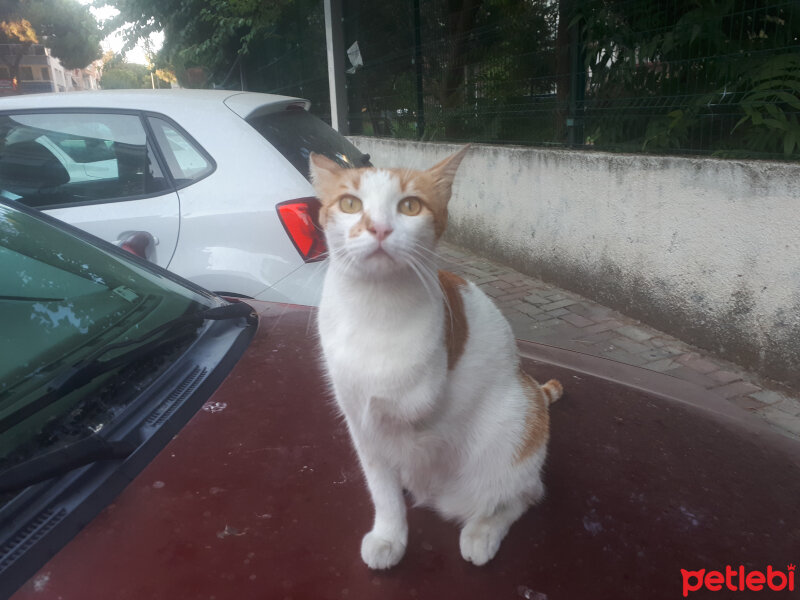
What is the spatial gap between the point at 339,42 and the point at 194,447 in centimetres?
874

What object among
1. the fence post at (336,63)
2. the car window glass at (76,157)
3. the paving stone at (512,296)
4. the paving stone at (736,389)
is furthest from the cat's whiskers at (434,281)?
the fence post at (336,63)

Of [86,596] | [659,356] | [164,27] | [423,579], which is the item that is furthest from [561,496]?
[164,27]

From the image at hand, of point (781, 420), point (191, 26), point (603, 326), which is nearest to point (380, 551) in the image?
point (781, 420)

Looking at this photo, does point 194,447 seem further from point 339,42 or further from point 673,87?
point 339,42

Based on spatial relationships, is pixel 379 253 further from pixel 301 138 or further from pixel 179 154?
pixel 301 138

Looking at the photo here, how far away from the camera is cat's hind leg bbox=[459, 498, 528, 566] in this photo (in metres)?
1.07

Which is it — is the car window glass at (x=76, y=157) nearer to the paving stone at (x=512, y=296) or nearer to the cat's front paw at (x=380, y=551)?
the cat's front paw at (x=380, y=551)

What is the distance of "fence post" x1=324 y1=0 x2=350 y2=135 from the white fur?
26.3ft

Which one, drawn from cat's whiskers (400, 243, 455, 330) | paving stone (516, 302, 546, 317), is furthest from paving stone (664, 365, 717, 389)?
cat's whiskers (400, 243, 455, 330)

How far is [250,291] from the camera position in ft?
9.88

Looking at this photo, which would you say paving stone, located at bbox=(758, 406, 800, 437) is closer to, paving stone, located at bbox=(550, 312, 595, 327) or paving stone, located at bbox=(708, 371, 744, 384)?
Result: paving stone, located at bbox=(708, 371, 744, 384)

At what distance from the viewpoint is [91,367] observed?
131cm

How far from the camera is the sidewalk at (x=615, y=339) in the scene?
331cm

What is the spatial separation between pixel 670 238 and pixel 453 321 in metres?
3.22
